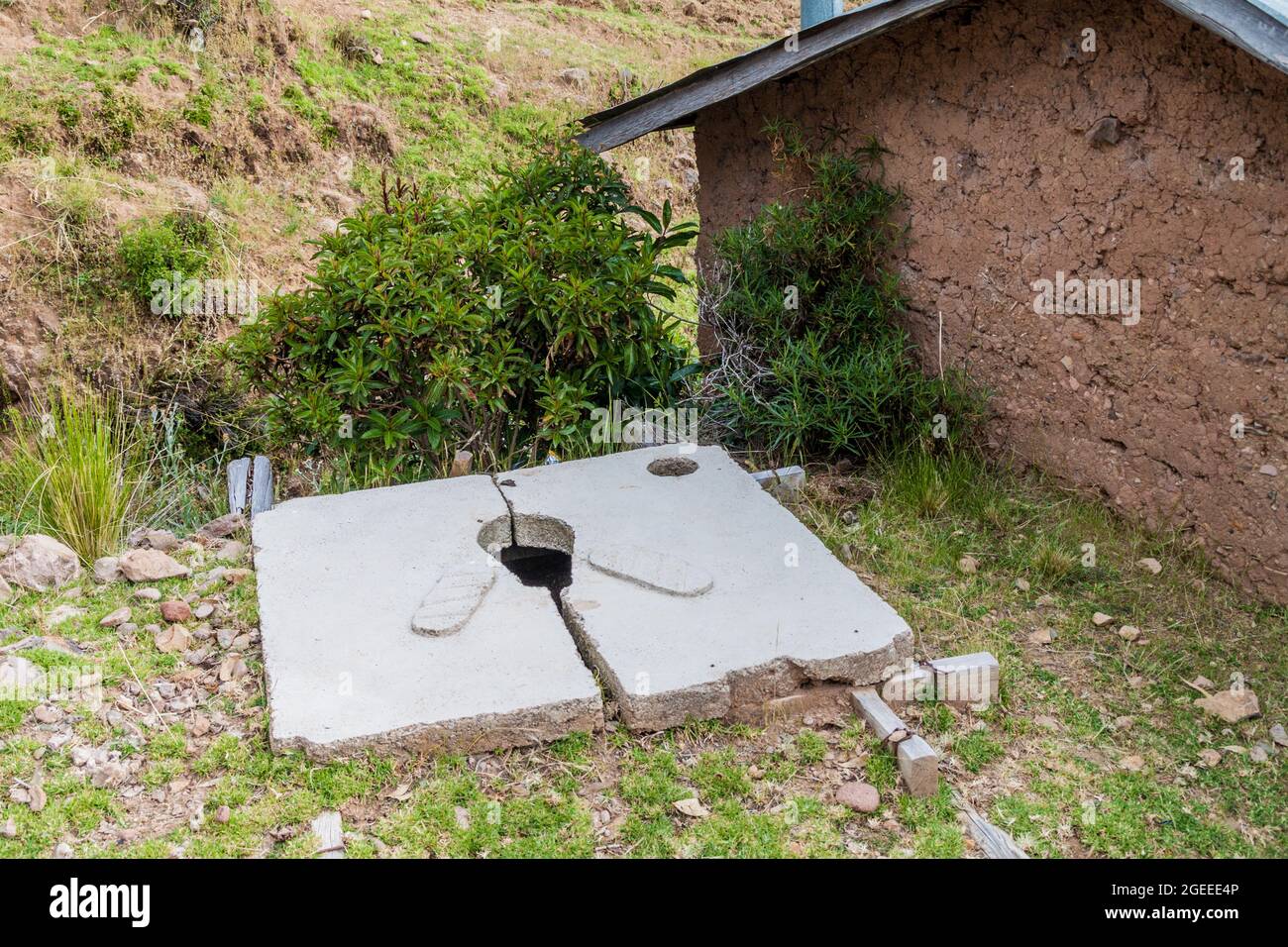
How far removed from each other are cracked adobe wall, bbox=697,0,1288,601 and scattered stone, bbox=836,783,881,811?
6.26 ft

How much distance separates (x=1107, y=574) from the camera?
4.23 m

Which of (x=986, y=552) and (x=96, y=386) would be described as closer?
(x=986, y=552)

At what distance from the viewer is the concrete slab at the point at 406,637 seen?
10.3 ft

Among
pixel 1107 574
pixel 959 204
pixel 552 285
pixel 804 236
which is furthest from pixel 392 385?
pixel 1107 574

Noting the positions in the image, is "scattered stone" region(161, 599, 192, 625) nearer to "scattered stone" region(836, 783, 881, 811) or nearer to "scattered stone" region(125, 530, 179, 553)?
"scattered stone" region(125, 530, 179, 553)

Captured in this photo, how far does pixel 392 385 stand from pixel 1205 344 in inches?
134

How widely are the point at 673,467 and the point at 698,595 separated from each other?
105 centimetres

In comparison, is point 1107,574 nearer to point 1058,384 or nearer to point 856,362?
point 1058,384

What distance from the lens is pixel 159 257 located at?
763 cm

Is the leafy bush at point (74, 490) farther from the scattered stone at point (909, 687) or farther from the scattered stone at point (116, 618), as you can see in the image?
the scattered stone at point (909, 687)

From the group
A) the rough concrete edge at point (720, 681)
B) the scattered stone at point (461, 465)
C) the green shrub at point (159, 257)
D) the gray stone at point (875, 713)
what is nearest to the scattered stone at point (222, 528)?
the scattered stone at point (461, 465)

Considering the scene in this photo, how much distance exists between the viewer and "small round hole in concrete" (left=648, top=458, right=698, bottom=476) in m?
4.60

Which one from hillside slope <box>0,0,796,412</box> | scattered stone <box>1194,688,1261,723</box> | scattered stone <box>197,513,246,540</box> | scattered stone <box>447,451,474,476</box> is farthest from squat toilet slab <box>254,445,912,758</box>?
hillside slope <box>0,0,796,412</box>
